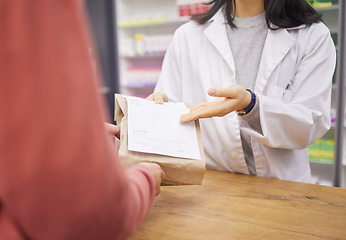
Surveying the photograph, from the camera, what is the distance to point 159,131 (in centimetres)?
91

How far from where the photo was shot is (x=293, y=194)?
1.01 metres

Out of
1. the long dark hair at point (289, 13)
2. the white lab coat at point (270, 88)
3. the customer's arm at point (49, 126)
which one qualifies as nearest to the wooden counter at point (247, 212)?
the white lab coat at point (270, 88)

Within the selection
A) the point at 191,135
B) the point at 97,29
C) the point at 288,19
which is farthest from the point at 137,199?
the point at 97,29

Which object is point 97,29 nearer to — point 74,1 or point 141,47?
point 141,47

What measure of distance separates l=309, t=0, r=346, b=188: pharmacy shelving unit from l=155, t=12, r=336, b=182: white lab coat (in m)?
1.79

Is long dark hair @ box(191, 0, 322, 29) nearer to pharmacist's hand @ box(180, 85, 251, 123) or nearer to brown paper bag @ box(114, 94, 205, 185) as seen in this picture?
pharmacist's hand @ box(180, 85, 251, 123)

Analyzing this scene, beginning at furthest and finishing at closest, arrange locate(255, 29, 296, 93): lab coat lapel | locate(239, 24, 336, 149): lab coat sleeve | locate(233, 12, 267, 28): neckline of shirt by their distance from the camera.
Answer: locate(233, 12, 267, 28): neckline of shirt → locate(255, 29, 296, 93): lab coat lapel → locate(239, 24, 336, 149): lab coat sleeve

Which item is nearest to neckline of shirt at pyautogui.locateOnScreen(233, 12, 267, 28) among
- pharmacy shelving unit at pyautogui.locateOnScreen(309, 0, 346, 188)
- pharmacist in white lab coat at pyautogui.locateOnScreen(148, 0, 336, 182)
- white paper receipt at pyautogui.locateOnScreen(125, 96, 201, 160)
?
pharmacist in white lab coat at pyautogui.locateOnScreen(148, 0, 336, 182)

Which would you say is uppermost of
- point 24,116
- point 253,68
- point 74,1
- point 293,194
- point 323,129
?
point 74,1

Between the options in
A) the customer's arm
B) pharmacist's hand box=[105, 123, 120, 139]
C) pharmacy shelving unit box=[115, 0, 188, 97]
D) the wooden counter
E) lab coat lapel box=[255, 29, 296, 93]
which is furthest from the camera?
pharmacy shelving unit box=[115, 0, 188, 97]

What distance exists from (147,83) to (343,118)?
235cm

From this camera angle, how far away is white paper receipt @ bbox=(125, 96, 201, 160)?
852mm

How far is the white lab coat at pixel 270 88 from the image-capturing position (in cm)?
120

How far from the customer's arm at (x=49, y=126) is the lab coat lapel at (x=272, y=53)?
111 centimetres
